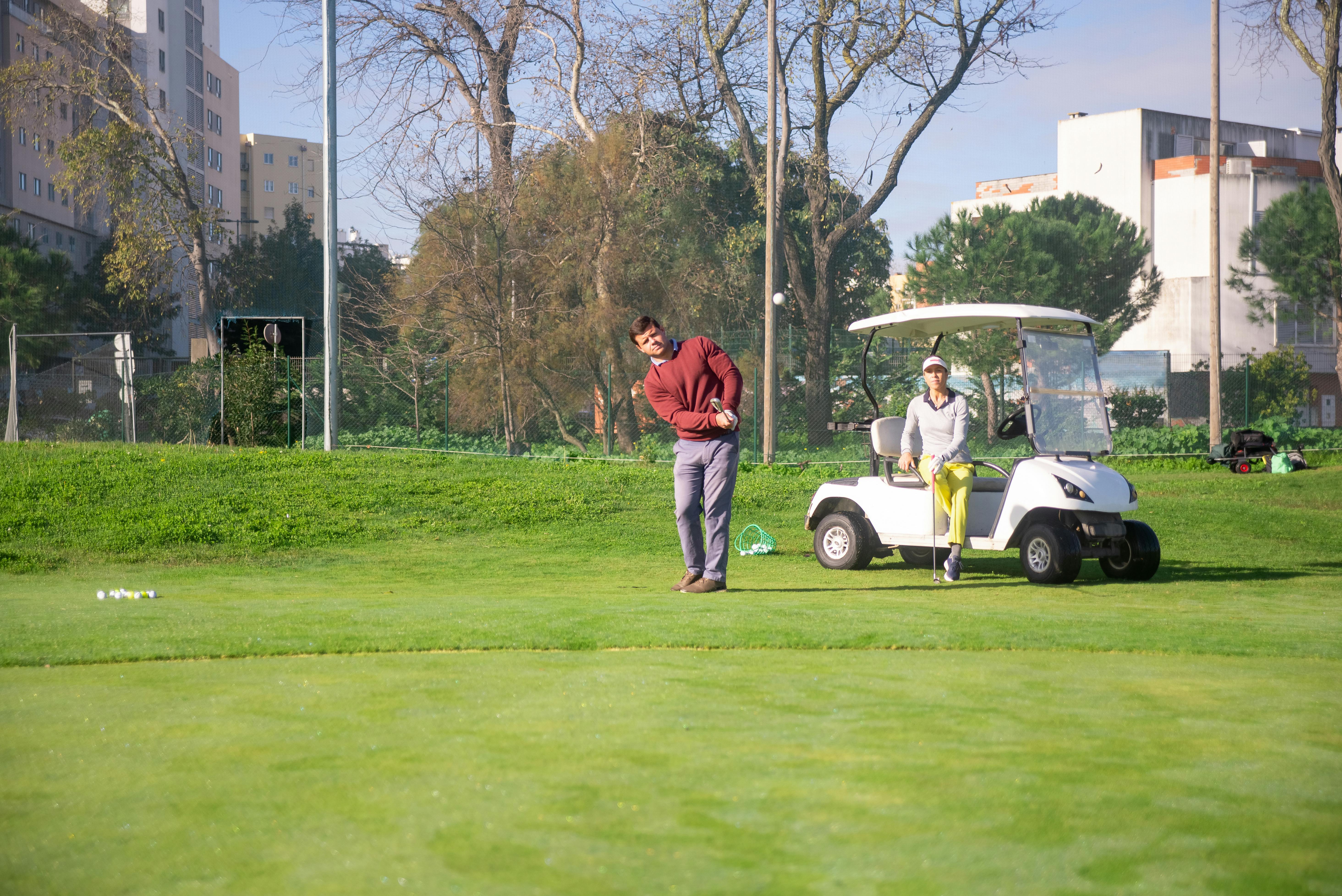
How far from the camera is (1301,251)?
133 feet

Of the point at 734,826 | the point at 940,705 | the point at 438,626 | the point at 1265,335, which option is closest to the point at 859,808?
the point at 734,826

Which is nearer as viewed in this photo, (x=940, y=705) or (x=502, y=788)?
(x=502, y=788)

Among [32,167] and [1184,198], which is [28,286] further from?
[1184,198]

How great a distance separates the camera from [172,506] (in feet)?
50.9

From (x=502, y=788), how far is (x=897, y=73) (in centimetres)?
2981

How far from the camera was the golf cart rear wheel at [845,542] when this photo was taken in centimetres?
1141

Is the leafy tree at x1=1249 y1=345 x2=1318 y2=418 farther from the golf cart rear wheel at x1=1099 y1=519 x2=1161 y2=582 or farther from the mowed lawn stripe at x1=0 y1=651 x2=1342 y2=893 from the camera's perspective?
the mowed lawn stripe at x1=0 y1=651 x2=1342 y2=893

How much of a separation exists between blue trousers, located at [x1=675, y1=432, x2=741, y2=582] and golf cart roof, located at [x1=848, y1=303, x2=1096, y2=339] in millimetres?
2841

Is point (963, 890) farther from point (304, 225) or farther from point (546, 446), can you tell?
point (304, 225)

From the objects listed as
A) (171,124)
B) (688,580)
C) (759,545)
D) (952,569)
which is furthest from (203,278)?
(952,569)

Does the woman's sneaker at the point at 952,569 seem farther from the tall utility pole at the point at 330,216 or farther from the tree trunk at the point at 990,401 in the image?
the tree trunk at the point at 990,401

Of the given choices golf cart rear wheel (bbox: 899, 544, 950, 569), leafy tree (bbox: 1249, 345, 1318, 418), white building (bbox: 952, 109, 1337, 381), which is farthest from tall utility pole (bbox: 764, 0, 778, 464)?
white building (bbox: 952, 109, 1337, 381)

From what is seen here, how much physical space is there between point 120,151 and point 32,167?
1123 inches

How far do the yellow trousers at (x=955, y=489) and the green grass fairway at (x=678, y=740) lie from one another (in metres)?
0.52
